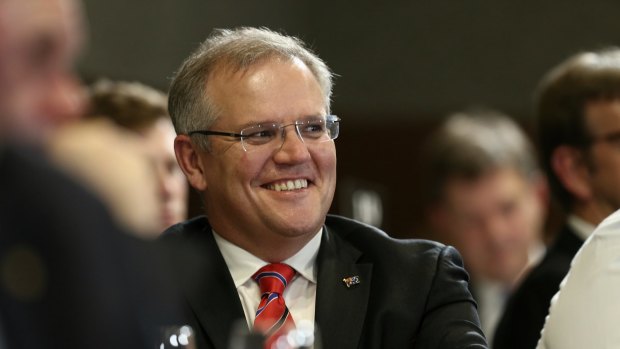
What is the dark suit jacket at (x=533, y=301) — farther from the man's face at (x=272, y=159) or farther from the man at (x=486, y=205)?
the man at (x=486, y=205)

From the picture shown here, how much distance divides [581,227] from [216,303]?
5.70ft

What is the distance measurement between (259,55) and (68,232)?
2131 millimetres

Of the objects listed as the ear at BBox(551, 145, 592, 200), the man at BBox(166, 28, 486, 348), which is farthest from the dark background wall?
the man at BBox(166, 28, 486, 348)

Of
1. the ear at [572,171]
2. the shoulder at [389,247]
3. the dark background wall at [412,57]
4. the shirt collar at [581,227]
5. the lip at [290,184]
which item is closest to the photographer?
the lip at [290,184]

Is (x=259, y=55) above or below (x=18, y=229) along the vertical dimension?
below

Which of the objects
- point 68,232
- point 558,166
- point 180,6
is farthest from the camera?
point 180,6

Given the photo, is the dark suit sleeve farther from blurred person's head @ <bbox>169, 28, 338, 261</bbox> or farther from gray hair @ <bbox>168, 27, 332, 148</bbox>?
gray hair @ <bbox>168, 27, 332, 148</bbox>

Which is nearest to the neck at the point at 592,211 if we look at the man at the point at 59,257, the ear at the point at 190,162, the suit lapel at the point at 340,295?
the suit lapel at the point at 340,295

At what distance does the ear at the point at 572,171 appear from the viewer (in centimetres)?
463

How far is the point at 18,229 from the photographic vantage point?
143 cm

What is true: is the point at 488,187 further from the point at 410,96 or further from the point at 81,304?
the point at 81,304

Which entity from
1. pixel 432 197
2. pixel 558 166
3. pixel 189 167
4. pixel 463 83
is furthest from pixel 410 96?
pixel 189 167

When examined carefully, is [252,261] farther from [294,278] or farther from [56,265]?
[56,265]

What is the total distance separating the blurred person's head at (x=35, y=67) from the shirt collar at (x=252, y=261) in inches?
85.5
